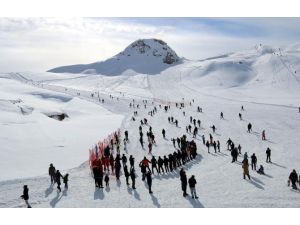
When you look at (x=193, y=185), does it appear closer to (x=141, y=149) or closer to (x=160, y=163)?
(x=160, y=163)

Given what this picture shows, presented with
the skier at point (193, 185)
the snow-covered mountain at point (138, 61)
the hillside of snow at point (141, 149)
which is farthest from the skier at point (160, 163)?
the snow-covered mountain at point (138, 61)

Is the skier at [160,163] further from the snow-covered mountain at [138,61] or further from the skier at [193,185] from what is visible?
the snow-covered mountain at [138,61]

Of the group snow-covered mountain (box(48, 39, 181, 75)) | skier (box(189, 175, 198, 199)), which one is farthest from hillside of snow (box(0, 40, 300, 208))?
snow-covered mountain (box(48, 39, 181, 75))

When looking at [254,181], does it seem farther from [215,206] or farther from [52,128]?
[52,128]

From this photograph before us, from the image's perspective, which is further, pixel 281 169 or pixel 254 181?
pixel 281 169

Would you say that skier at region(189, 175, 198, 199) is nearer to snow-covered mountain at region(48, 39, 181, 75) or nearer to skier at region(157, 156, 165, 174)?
skier at region(157, 156, 165, 174)

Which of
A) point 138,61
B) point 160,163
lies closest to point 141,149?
point 160,163

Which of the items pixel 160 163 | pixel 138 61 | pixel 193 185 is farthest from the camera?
pixel 138 61

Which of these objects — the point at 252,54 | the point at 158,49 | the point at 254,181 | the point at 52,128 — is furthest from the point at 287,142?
the point at 158,49
